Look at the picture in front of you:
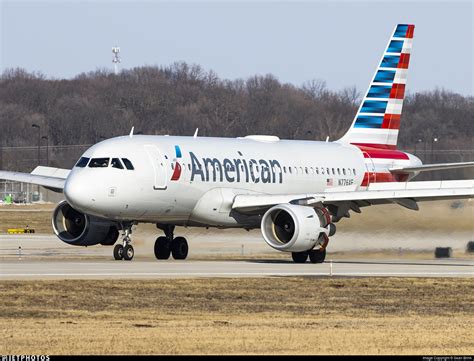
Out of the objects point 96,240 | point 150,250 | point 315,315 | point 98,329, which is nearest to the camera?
point 98,329

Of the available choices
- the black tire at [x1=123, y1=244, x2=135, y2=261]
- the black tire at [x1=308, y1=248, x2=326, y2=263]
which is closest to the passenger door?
the black tire at [x1=123, y1=244, x2=135, y2=261]

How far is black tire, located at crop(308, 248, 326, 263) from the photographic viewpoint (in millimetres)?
41469

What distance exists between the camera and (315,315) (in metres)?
24.5

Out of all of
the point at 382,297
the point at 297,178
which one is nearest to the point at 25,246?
the point at 297,178

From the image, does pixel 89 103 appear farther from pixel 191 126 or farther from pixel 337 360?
pixel 337 360

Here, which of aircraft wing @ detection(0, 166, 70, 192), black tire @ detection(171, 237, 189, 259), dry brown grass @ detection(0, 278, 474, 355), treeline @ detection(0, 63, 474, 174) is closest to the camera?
dry brown grass @ detection(0, 278, 474, 355)

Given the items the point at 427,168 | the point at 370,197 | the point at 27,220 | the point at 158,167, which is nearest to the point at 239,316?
the point at 158,167

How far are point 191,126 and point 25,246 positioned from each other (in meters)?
90.3

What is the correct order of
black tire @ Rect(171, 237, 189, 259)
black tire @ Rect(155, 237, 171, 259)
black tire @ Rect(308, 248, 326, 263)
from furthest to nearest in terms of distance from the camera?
black tire @ Rect(171, 237, 189, 259) → black tire @ Rect(155, 237, 171, 259) → black tire @ Rect(308, 248, 326, 263)

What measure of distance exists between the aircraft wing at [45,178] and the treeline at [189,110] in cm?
7689

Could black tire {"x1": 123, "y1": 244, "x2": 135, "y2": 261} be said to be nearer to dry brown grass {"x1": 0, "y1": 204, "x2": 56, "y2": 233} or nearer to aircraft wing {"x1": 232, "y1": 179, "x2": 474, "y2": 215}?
aircraft wing {"x1": 232, "y1": 179, "x2": 474, "y2": 215}

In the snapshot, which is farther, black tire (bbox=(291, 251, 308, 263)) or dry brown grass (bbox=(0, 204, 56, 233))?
dry brown grass (bbox=(0, 204, 56, 233))

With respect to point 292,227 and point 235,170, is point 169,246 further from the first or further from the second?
point 292,227

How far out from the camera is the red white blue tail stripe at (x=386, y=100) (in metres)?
52.6
